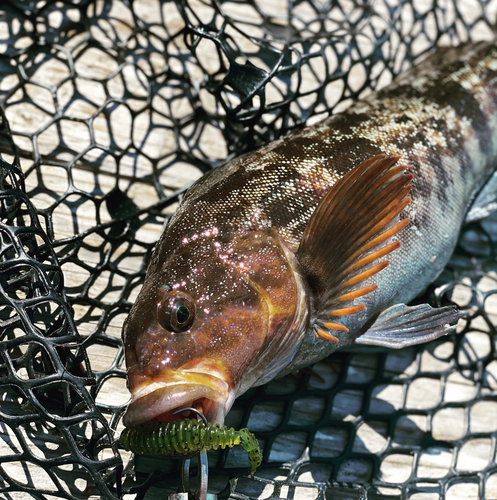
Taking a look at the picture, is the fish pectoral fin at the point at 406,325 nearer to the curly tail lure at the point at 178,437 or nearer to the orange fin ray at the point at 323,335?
the orange fin ray at the point at 323,335

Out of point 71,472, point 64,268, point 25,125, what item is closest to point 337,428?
point 71,472

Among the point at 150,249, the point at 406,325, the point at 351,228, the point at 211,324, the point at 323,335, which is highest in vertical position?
the point at 150,249

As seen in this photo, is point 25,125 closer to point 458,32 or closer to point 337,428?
point 337,428

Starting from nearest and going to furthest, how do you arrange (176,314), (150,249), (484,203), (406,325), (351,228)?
(176,314) → (351,228) → (406,325) → (150,249) → (484,203)

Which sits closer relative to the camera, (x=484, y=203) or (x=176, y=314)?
(x=176, y=314)

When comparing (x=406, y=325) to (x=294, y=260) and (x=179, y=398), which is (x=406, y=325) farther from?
(x=179, y=398)

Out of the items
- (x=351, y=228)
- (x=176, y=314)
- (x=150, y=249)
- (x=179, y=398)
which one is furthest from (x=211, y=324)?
(x=150, y=249)
